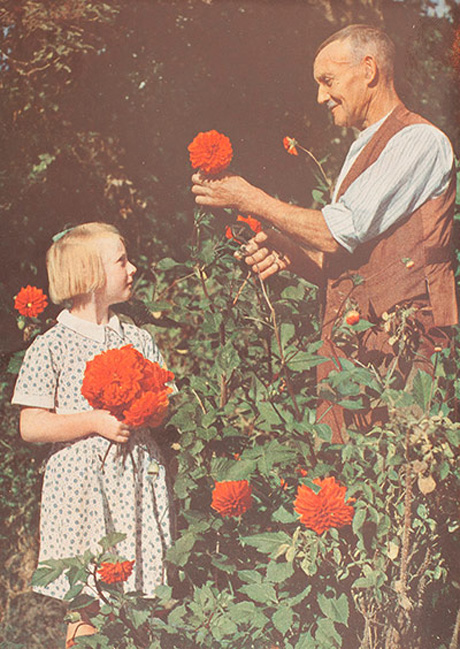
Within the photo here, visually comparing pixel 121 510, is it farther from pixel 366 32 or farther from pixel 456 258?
pixel 366 32

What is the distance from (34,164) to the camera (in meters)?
2.43

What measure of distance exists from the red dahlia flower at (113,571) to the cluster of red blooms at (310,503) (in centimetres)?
30

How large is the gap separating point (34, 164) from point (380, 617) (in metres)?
1.65

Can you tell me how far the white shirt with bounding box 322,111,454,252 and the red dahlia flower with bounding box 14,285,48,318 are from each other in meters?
0.90

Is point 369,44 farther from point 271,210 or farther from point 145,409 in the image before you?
point 145,409

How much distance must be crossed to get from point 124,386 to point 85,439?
21 centimetres

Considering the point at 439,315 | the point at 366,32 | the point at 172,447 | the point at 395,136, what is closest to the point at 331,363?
the point at 439,315

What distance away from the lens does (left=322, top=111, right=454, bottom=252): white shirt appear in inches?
94.0

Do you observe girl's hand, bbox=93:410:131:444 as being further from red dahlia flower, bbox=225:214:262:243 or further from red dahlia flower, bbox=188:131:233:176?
red dahlia flower, bbox=188:131:233:176

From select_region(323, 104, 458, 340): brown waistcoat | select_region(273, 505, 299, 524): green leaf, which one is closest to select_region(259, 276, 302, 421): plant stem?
select_region(323, 104, 458, 340): brown waistcoat

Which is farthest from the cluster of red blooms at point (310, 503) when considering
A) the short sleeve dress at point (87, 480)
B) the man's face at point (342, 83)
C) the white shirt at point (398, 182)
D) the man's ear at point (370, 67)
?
the man's ear at point (370, 67)

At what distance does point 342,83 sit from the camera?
244 cm

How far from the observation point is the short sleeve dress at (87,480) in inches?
90.1

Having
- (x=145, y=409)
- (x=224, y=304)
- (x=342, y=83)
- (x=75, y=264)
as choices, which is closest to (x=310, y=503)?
(x=145, y=409)
